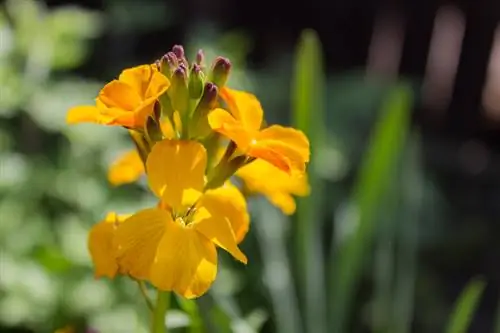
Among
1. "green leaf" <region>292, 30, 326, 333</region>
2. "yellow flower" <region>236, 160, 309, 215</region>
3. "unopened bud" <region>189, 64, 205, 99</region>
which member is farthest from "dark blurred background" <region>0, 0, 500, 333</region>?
"unopened bud" <region>189, 64, 205, 99</region>

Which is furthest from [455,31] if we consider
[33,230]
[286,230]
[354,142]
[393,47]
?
[33,230]

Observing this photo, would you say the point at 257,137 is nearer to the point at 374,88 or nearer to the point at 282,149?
the point at 282,149

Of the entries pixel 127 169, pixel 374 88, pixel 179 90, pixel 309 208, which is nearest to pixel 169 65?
pixel 179 90

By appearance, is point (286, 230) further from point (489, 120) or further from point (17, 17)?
point (489, 120)

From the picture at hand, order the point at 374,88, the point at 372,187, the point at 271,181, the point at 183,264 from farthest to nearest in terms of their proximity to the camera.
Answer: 1. the point at 374,88
2. the point at 372,187
3. the point at 271,181
4. the point at 183,264

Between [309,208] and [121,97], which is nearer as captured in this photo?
[121,97]

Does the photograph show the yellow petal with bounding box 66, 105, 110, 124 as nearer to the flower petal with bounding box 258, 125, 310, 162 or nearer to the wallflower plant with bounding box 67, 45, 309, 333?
the wallflower plant with bounding box 67, 45, 309, 333
